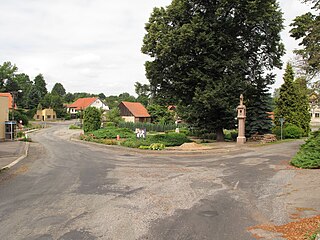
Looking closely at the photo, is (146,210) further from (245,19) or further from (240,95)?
(245,19)

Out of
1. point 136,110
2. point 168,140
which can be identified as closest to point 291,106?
point 168,140

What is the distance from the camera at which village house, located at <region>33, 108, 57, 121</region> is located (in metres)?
87.6

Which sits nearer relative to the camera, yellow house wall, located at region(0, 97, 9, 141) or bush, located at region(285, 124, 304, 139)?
yellow house wall, located at region(0, 97, 9, 141)

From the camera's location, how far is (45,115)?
287ft

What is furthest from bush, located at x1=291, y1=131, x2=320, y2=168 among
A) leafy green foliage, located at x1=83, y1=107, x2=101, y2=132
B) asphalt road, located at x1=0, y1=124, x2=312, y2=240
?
leafy green foliage, located at x1=83, y1=107, x2=101, y2=132

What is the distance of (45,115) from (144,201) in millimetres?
86016

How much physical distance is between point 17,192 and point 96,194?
2.87 m

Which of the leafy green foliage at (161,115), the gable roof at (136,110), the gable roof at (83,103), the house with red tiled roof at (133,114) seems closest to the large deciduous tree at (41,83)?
the gable roof at (83,103)

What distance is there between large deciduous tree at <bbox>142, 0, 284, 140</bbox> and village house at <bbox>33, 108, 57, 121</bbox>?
7002 centimetres

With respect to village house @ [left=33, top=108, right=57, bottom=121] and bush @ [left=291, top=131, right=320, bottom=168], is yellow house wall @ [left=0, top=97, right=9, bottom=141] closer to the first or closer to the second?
bush @ [left=291, top=131, right=320, bottom=168]

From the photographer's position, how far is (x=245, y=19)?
80.4 ft

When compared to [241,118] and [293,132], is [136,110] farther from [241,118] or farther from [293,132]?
[241,118]

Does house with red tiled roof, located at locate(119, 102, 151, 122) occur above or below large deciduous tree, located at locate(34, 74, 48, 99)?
below

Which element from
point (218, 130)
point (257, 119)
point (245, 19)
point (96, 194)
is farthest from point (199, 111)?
point (96, 194)
